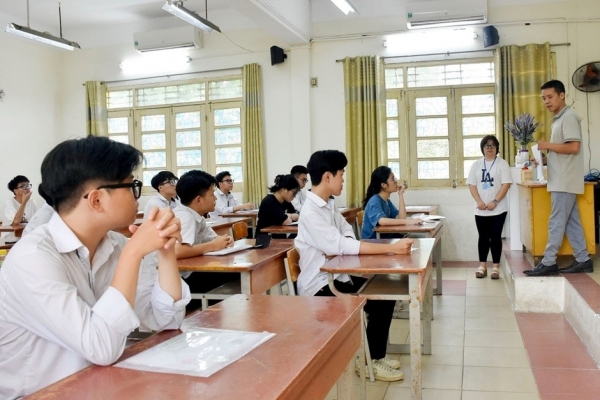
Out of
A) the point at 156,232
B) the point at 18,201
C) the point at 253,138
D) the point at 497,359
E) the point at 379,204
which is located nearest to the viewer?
the point at 156,232

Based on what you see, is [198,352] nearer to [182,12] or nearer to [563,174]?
[563,174]

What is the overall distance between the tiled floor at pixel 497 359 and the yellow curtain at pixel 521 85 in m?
2.67

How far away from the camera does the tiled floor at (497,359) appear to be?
2.77 metres

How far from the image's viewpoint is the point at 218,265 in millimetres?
2693

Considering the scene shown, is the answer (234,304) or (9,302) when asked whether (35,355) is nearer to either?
(9,302)

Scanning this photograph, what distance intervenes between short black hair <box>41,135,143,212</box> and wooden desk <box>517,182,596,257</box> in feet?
13.1

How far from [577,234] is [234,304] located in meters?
3.27

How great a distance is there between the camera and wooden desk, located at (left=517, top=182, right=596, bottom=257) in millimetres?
4359

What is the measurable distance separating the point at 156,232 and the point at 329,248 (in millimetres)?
1620

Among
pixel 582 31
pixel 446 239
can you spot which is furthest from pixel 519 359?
pixel 582 31

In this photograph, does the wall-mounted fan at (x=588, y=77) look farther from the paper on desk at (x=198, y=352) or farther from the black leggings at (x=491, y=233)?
the paper on desk at (x=198, y=352)

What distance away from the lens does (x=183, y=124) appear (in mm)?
8320

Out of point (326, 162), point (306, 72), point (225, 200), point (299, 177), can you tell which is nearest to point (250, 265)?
point (326, 162)

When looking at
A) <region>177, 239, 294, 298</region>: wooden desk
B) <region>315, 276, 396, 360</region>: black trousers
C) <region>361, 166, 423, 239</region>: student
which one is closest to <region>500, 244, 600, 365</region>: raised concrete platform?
<region>361, 166, 423, 239</region>: student
